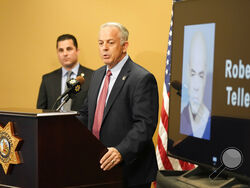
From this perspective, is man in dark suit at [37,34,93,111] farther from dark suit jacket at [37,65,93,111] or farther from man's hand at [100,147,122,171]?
man's hand at [100,147,122,171]

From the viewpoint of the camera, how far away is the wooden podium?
6.03ft

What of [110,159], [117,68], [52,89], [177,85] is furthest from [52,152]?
[52,89]

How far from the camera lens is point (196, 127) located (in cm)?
154

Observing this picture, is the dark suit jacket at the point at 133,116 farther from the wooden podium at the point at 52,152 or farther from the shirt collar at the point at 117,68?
the wooden podium at the point at 52,152

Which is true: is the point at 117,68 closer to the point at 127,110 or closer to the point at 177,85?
the point at 127,110

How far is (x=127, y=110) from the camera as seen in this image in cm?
250

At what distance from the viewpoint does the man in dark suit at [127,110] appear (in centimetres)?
Answer: 238

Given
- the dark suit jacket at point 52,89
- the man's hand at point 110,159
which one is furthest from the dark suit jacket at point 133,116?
the dark suit jacket at point 52,89

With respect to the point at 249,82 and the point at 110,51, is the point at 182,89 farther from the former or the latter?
the point at 110,51

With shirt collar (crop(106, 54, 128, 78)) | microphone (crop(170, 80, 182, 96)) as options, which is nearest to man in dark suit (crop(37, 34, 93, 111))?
shirt collar (crop(106, 54, 128, 78))

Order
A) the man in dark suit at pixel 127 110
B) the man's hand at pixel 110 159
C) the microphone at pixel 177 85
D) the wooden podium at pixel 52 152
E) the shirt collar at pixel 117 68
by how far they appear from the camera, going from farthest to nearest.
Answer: the shirt collar at pixel 117 68 → the man in dark suit at pixel 127 110 → the man's hand at pixel 110 159 → the wooden podium at pixel 52 152 → the microphone at pixel 177 85

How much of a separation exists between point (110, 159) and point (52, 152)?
34 cm

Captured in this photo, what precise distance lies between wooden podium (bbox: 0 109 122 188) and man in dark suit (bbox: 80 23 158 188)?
1.06 feet

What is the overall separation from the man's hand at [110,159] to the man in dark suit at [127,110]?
11cm
